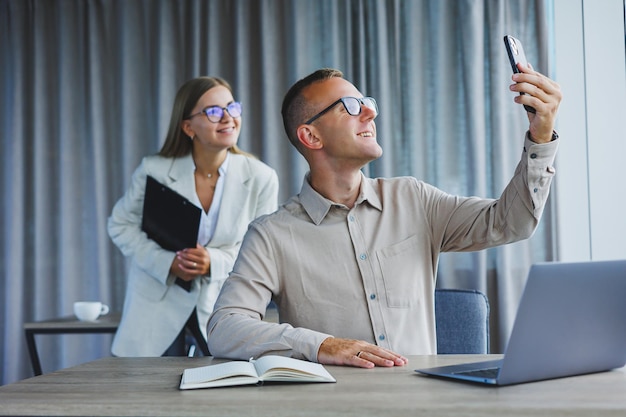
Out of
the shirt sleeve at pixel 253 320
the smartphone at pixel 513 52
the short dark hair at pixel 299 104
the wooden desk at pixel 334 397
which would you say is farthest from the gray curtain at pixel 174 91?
the wooden desk at pixel 334 397

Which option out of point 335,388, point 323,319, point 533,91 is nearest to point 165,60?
point 323,319

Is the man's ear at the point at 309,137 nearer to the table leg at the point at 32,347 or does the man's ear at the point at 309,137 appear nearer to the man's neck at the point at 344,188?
the man's neck at the point at 344,188

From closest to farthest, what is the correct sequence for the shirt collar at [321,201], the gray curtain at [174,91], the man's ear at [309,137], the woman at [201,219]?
the shirt collar at [321,201] < the man's ear at [309,137] < the woman at [201,219] < the gray curtain at [174,91]

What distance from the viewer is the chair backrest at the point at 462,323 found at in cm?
215

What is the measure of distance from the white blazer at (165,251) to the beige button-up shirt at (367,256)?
1.03 m

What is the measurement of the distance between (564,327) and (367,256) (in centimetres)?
73

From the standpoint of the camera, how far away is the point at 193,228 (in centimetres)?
289

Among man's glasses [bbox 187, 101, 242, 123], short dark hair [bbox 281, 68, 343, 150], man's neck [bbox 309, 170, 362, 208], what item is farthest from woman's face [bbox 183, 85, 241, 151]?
man's neck [bbox 309, 170, 362, 208]

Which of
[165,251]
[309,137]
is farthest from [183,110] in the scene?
[309,137]

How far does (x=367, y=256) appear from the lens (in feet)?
6.23

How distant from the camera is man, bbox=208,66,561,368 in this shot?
180 cm

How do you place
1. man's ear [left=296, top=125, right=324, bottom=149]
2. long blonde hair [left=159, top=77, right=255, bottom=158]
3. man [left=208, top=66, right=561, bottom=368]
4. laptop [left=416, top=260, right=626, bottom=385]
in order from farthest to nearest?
long blonde hair [left=159, top=77, right=255, bottom=158], man's ear [left=296, top=125, right=324, bottom=149], man [left=208, top=66, right=561, bottom=368], laptop [left=416, top=260, right=626, bottom=385]

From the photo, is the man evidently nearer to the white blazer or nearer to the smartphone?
the smartphone

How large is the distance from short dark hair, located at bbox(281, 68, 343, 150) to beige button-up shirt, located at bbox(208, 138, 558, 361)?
0.77ft
